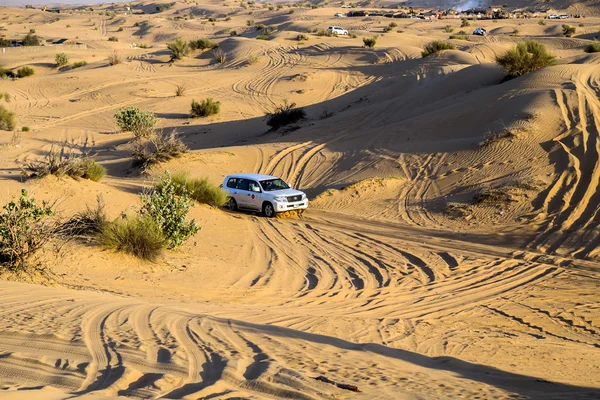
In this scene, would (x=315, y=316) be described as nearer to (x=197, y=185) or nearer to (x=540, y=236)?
(x=540, y=236)

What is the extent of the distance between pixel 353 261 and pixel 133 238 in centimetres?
501

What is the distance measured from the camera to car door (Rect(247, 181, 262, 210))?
21511mm

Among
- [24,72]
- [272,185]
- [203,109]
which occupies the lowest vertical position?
[272,185]

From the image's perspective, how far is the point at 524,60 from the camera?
30.8m

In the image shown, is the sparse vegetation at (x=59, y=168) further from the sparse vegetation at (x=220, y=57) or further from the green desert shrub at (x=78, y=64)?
the green desert shrub at (x=78, y=64)

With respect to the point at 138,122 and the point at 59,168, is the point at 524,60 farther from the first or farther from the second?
the point at 59,168

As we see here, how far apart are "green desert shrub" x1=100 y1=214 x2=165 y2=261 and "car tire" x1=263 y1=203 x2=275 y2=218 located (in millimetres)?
6770

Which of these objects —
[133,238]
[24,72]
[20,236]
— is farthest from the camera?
[24,72]

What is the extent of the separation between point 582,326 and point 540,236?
21.2 ft

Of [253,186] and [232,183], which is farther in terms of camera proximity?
[232,183]

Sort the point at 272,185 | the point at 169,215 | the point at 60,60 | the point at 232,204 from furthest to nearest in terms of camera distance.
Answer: the point at 60,60
the point at 232,204
the point at 272,185
the point at 169,215

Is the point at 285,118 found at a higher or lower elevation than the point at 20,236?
lower

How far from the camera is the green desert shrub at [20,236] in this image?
12.0 metres

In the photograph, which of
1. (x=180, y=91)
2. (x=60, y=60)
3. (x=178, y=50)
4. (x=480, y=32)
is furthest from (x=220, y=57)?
(x=480, y=32)
